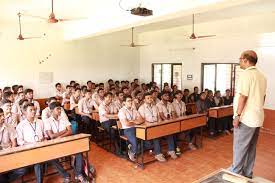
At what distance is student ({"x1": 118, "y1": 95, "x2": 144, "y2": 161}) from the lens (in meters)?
4.96

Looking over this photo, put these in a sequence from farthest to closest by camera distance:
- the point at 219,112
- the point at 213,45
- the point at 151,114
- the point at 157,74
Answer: the point at 157,74 → the point at 213,45 → the point at 219,112 → the point at 151,114

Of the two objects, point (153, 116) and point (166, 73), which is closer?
point (153, 116)

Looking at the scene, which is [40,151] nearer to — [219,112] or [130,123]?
[130,123]

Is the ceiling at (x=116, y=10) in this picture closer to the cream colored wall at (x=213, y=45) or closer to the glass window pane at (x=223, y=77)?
the cream colored wall at (x=213, y=45)

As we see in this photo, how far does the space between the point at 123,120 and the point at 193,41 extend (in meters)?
5.62

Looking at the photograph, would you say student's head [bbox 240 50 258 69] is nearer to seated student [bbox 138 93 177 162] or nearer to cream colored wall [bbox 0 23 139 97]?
seated student [bbox 138 93 177 162]

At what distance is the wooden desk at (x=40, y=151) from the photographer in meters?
3.26

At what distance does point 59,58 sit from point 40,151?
6.52 m

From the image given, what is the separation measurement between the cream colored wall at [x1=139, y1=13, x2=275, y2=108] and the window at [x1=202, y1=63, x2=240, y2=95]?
22cm

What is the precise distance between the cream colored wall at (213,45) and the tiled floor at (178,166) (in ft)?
9.52

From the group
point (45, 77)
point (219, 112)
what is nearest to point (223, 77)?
point (219, 112)

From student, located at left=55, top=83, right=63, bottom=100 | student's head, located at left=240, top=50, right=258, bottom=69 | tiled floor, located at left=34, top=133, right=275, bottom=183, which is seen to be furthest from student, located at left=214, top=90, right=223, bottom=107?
student, located at left=55, top=83, right=63, bottom=100

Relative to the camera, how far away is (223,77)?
8.92 m

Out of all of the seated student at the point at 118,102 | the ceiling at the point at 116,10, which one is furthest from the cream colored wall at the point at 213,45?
the seated student at the point at 118,102
